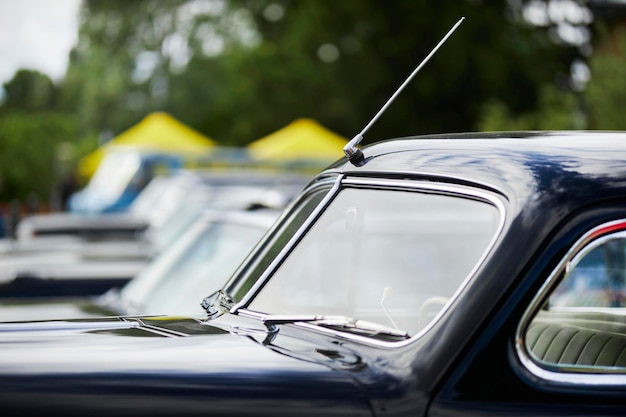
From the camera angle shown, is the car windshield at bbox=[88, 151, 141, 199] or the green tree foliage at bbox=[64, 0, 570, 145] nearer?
the car windshield at bbox=[88, 151, 141, 199]

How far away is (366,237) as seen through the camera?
13.0 ft

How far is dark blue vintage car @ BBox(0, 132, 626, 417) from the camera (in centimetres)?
232

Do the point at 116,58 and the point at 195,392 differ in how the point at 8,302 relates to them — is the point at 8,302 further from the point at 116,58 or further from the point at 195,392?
the point at 116,58

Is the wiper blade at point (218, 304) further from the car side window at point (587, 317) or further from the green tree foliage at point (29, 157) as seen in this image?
the green tree foliage at point (29, 157)

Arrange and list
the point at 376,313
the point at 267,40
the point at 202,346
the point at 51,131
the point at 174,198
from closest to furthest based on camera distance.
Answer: the point at 202,346, the point at 376,313, the point at 174,198, the point at 51,131, the point at 267,40

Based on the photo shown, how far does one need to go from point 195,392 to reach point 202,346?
0.26 m

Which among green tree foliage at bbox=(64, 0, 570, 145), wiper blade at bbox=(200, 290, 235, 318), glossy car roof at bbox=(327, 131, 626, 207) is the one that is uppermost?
green tree foliage at bbox=(64, 0, 570, 145)

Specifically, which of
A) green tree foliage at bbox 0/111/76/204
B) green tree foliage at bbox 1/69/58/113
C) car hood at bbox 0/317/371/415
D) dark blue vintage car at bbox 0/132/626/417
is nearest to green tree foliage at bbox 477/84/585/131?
green tree foliage at bbox 0/111/76/204

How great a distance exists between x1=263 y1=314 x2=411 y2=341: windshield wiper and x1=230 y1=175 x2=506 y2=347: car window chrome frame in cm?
2

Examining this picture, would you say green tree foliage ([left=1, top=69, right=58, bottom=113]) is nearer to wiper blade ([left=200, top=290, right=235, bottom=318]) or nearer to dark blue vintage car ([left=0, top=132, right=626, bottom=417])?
wiper blade ([left=200, top=290, right=235, bottom=318])

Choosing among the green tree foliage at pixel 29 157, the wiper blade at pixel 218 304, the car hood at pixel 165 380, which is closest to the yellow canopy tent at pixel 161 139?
the green tree foliage at pixel 29 157

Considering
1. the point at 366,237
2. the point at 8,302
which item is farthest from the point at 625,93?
the point at 366,237

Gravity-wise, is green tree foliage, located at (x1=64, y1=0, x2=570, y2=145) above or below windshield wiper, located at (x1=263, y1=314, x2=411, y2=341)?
above

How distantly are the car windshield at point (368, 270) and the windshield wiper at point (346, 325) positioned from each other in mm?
78
